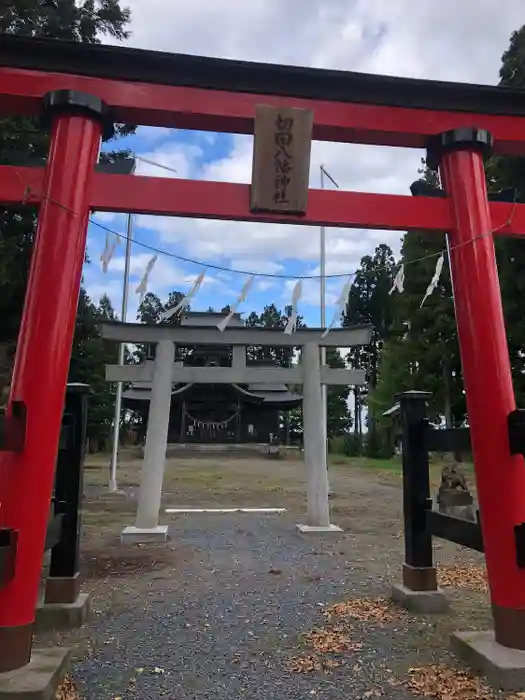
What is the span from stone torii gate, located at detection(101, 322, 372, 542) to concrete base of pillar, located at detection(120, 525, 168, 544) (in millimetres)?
85

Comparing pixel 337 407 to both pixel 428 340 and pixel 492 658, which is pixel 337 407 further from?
pixel 492 658

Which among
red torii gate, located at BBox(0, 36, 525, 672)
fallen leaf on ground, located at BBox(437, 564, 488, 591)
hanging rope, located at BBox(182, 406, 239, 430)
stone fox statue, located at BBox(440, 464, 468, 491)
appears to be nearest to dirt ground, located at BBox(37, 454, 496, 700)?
fallen leaf on ground, located at BBox(437, 564, 488, 591)

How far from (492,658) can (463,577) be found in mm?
2675

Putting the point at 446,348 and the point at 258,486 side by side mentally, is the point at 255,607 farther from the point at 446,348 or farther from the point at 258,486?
the point at 446,348

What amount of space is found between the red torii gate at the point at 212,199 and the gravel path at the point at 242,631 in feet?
2.41

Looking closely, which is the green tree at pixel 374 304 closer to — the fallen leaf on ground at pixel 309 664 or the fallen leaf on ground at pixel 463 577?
the fallen leaf on ground at pixel 463 577

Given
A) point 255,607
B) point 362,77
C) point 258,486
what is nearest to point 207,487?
point 258,486

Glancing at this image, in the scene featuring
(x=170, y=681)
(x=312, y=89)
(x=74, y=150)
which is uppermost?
(x=312, y=89)

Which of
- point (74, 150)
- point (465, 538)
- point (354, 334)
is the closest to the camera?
point (74, 150)

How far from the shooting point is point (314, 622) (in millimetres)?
4301

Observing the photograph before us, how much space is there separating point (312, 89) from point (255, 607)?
13.9ft

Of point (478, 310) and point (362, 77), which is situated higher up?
point (362, 77)

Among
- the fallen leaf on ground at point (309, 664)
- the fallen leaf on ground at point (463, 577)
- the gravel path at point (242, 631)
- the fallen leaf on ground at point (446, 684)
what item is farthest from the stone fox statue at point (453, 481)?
the fallen leaf on ground at point (309, 664)

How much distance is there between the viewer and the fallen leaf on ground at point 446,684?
9.81 ft
